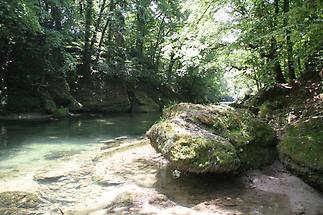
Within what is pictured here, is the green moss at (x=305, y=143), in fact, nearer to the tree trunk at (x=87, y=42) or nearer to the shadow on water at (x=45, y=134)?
the shadow on water at (x=45, y=134)

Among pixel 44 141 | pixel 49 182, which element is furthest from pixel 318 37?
pixel 44 141

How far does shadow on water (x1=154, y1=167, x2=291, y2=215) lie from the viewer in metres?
5.17

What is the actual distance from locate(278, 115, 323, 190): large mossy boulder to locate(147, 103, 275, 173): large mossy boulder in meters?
0.42

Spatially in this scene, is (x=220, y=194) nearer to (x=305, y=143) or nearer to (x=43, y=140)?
(x=305, y=143)

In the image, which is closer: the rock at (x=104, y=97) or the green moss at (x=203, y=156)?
the green moss at (x=203, y=156)

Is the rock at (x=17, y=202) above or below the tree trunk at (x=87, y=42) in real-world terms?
below

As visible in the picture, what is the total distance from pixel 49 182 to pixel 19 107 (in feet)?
45.4

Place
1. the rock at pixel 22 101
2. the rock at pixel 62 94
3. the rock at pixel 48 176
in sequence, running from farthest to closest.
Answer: the rock at pixel 62 94, the rock at pixel 22 101, the rock at pixel 48 176

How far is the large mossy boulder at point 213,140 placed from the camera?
5879 millimetres

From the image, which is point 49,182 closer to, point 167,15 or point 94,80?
point 94,80

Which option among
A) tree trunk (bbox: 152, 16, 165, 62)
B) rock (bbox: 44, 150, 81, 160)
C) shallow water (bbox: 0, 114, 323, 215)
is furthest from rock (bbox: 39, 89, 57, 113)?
tree trunk (bbox: 152, 16, 165, 62)

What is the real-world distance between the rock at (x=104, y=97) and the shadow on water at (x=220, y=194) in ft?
59.1

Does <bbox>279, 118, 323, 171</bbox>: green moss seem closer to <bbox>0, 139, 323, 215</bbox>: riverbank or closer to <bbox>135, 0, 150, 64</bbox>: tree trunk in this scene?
<bbox>0, 139, 323, 215</bbox>: riverbank

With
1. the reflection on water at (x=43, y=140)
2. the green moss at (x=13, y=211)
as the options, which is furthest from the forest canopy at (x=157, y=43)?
the green moss at (x=13, y=211)
